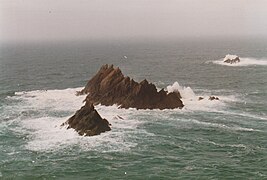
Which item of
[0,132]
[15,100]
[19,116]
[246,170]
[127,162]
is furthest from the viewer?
[15,100]

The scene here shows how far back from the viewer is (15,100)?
289 feet

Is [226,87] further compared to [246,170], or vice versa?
[226,87]

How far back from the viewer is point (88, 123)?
198ft

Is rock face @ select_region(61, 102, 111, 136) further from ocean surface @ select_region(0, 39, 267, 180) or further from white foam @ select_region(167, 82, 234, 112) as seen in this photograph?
white foam @ select_region(167, 82, 234, 112)

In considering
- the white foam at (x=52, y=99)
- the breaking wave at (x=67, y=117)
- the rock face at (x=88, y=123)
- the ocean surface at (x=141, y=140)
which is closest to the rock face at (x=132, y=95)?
the breaking wave at (x=67, y=117)

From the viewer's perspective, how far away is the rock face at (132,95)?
246 ft

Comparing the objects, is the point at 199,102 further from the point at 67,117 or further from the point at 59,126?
the point at 59,126

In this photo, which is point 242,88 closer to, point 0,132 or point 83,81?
point 83,81

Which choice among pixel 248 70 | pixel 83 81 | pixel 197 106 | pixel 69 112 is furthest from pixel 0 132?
pixel 248 70

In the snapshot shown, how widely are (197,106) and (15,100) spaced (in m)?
40.3

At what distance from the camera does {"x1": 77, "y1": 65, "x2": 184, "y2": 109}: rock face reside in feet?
246

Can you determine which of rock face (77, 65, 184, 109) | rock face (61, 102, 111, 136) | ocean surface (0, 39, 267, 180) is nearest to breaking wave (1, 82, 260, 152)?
ocean surface (0, 39, 267, 180)

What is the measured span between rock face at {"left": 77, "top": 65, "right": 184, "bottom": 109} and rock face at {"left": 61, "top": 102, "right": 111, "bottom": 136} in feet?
46.0

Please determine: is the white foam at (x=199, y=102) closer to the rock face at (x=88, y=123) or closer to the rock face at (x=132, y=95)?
the rock face at (x=132, y=95)
